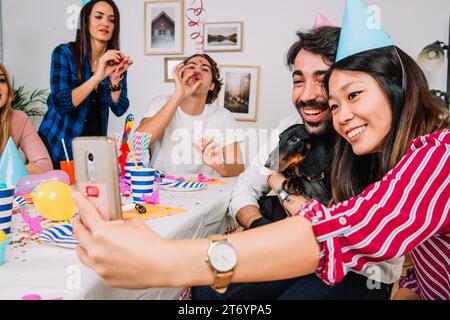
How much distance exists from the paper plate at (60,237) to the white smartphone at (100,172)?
0.91 feet

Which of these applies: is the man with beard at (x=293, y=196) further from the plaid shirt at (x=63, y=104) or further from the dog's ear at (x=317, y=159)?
the plaid shirt at (x=63, y=104)

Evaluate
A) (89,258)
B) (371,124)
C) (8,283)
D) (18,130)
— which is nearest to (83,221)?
(89,258)

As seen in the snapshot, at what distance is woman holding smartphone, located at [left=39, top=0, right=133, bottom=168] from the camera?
1928 mm

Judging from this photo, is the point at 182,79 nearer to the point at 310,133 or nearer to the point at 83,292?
the point at 310,133

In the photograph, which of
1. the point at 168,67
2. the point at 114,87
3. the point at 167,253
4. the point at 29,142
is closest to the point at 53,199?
the point at 167,253

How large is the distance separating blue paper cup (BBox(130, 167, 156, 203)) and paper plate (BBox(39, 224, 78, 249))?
0.34m

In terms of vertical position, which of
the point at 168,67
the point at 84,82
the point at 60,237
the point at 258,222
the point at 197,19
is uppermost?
the point at 197,19

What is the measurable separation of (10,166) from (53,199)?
0.38 metres

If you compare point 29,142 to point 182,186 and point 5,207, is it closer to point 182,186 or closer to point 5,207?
point 182,186

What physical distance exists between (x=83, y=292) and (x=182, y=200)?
2.27 ft

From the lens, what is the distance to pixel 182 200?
127cm

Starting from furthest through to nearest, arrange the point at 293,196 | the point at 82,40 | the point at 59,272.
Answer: the point at 82,40, the point at 293,196, the point at 59,272

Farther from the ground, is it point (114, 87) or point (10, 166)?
point (114, 87)

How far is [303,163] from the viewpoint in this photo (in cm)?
132
